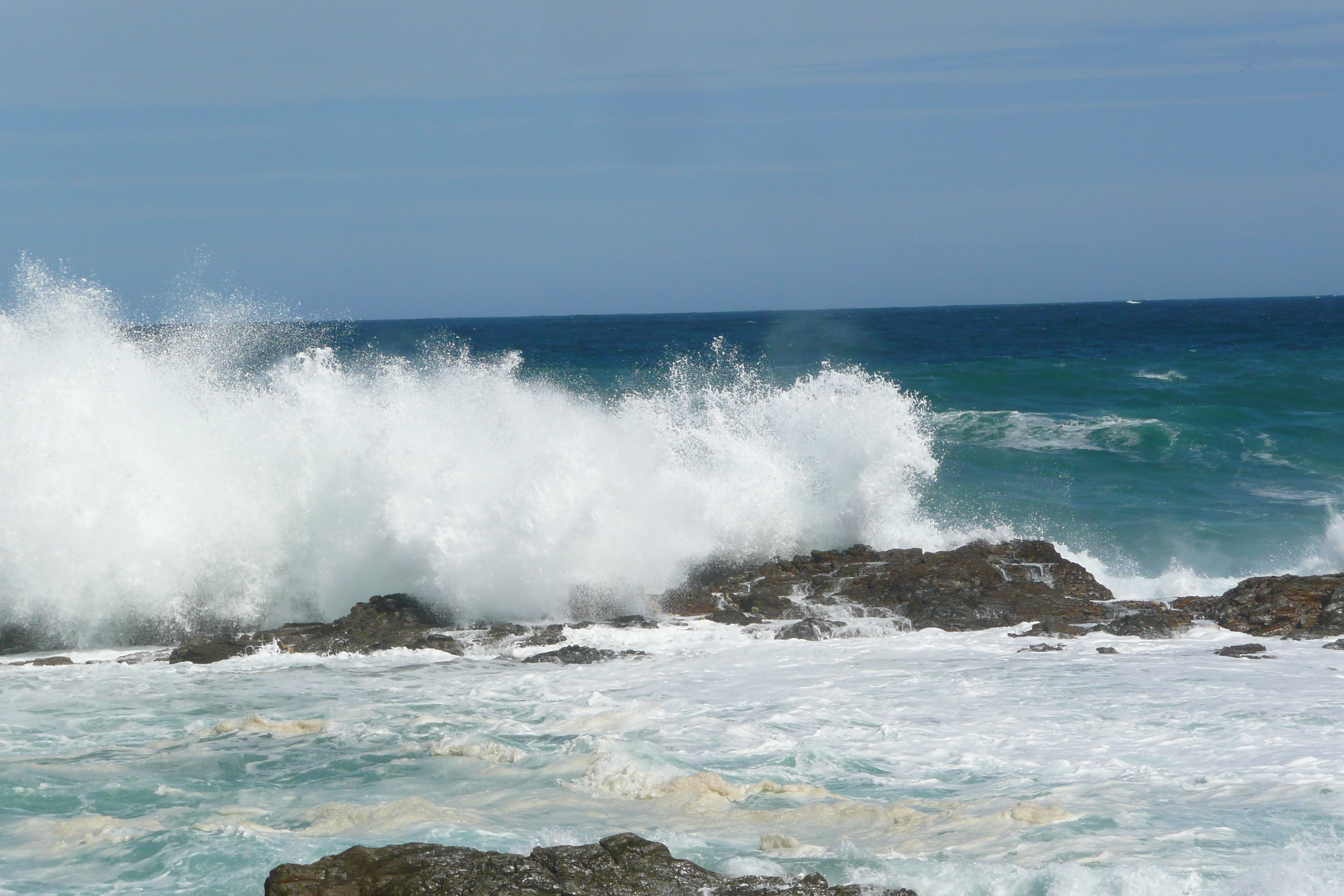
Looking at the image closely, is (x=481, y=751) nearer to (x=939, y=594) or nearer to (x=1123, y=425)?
(x=939, y=594)

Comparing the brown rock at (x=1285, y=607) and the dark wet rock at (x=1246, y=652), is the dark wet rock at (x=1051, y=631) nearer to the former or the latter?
the dark wet rock at (x=1246, y=652)

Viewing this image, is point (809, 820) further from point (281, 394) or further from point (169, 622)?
point (281, 394)

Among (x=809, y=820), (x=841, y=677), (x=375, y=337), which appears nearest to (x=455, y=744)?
(x=809, y=820)

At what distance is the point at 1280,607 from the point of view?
1060 centimetres

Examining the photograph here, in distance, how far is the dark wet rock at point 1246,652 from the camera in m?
9.45

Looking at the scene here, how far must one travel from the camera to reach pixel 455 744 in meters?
7.51

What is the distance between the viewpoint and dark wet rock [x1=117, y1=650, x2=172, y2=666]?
10.1 meters

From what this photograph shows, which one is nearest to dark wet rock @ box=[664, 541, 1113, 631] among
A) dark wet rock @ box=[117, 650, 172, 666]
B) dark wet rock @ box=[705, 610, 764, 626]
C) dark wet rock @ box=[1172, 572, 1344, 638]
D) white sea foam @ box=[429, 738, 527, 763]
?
dark wet rock @ box=[705, 610, 764, 626]

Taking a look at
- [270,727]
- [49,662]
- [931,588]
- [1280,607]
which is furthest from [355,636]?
[1280,607]

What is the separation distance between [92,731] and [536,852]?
4825 millimetres

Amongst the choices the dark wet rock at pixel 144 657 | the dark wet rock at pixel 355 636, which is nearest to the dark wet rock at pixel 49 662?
the dark wet rock at pixel 144 657

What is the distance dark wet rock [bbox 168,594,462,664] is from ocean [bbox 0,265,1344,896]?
212mm

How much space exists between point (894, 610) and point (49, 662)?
7445 mm

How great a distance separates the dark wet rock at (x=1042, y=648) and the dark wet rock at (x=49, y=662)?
26.3 feet
